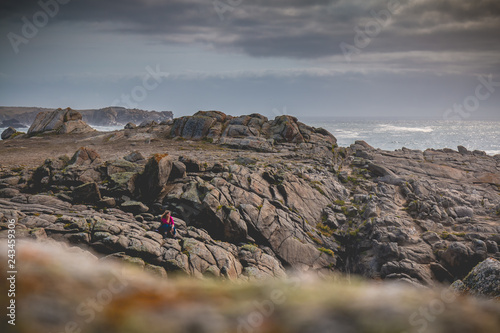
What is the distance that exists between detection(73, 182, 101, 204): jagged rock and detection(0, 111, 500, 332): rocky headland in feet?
0.22

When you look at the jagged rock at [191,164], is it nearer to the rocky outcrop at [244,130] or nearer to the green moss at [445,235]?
the rocky outcrop at [244,130]

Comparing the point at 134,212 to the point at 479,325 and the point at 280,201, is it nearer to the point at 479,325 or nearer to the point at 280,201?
the point at 280,201

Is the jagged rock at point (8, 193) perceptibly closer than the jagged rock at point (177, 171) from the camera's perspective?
Yes

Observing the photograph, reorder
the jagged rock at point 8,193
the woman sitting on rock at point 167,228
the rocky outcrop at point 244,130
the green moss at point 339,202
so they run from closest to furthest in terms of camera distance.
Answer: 1. the woman sitting on rock at point 167,228
2. the jagged rock at point 8,193
3. the green moss at point 339,202
4. the rocky outcrop at point 244,130

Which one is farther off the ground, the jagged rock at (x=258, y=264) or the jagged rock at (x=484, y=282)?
the jagged rock at (x=484, y=282)

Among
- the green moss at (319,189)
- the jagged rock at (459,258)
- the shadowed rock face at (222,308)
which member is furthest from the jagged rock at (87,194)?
the jagged rock at (459,258)

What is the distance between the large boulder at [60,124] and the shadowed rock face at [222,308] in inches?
2107

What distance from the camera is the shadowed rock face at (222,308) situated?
216 inches

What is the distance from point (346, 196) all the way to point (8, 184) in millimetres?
29026

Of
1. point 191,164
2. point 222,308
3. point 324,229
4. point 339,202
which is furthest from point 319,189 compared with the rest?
point 222,308

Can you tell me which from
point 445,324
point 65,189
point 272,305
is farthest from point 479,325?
point 65,189

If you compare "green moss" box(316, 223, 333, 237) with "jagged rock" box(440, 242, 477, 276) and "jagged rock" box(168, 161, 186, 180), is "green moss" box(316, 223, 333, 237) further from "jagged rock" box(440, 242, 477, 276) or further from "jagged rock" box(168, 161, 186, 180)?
"jagged rock" box(168, 161, 186, 180)

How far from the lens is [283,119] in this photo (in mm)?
49906

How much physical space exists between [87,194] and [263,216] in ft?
41.3
